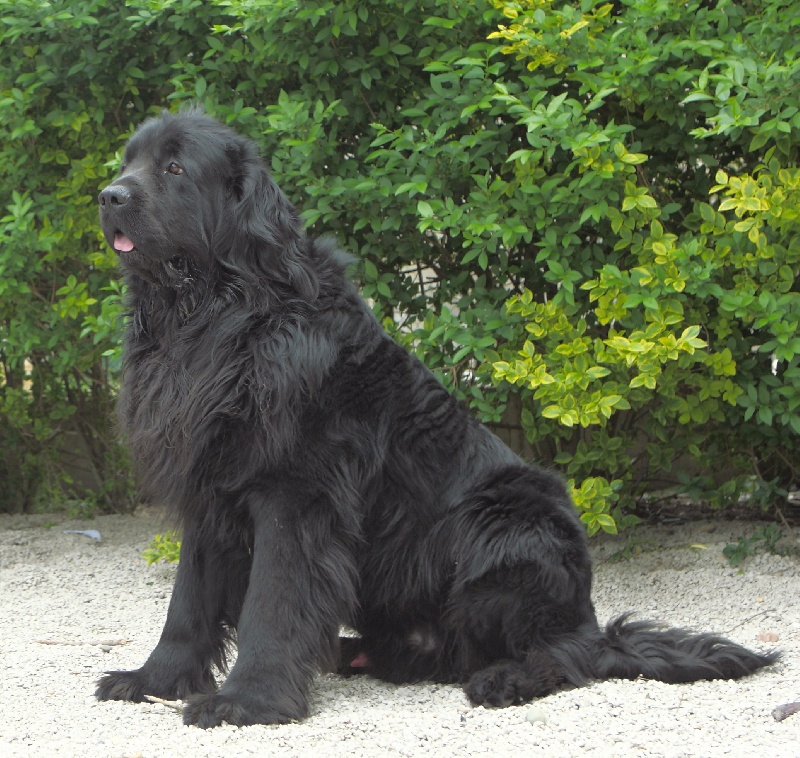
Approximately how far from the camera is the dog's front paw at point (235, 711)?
290 centimetres

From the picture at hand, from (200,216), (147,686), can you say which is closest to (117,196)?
(200,216)

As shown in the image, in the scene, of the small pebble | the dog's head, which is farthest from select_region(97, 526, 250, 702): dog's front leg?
the small pebble

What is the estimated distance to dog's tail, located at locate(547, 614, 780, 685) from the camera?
3.27 metres

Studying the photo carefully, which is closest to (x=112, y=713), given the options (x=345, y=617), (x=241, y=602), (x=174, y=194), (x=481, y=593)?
(x=241, y=602)

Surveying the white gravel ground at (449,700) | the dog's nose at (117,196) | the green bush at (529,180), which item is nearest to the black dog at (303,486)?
the dog's nose at (117,196)

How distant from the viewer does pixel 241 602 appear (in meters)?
3.39

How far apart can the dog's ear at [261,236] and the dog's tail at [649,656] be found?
1421 millimetres

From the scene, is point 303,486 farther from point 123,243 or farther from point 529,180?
point 529,180

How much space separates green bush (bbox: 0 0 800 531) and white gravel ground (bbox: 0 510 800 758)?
0.46 m

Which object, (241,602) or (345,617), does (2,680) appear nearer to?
(241,602)

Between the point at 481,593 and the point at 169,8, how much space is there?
3.23m

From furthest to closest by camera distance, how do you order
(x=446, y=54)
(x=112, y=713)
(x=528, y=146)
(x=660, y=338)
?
(x=528, y=146) → (x=446, y=54) → (x=660, y=338) → (x=112, y=713)

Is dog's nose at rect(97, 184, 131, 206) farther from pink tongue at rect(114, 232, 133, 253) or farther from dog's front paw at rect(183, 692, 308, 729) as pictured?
dog's front paw at rect(183, 692, 308, 729)

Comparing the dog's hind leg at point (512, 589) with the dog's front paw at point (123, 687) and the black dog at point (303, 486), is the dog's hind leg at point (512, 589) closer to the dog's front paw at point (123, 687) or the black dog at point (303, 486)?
the black dog at point (303, 486)
